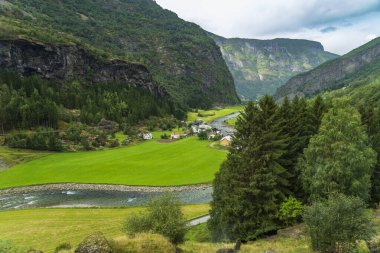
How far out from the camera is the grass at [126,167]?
316 ft

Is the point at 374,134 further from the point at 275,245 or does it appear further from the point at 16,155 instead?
the point at 16,155

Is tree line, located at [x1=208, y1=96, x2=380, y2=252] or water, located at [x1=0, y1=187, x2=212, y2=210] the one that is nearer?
tree line, located at [x1=208, y1=96, x2=380, y2=252]

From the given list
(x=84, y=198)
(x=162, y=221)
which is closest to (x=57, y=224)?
(x=84, y=198)

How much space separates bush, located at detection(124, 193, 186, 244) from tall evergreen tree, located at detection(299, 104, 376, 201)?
18.0 m

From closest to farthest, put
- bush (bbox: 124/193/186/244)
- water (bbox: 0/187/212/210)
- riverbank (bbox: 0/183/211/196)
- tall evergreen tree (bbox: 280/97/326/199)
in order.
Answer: bush (bbox: 124/193/186/244) < tall evergreen tree (bbox: 280/97/326/199) < water (bbox: 0/187/212/210) < riverbank (bbox: 0/183/211/196)

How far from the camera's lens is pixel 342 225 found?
1099 inches

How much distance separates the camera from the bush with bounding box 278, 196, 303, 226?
44469 millimetres

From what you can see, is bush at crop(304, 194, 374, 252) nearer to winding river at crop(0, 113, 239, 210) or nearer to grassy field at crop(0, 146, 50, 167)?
winding river at crop(0, 113, 239, 210)

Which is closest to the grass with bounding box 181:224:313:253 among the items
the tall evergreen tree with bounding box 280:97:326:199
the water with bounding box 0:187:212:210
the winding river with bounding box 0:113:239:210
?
the tall evergreen tree with bounding box 280:97:326:199

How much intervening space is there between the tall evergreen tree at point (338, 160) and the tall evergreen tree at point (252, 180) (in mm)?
4159

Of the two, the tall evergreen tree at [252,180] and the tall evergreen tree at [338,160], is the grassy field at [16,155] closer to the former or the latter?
the tall evergreen tree at [252,180]

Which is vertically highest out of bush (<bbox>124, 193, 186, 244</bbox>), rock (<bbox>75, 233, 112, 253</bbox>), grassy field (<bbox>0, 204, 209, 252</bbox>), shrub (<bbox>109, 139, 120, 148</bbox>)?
rock (<bbox>75, 233, 112, 253</bbox>)

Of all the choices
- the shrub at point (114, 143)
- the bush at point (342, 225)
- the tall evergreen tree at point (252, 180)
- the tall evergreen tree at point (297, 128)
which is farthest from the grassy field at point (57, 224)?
the shrub at point (114, 143)

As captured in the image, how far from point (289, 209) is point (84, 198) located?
5603 cm
